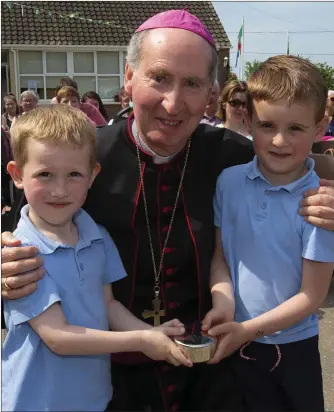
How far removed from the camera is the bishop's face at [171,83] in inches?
67.9

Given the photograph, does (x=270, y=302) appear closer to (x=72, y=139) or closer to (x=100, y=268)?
(x=100, y=268)

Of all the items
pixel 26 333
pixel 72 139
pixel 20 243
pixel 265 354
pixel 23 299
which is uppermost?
pixel 72 139

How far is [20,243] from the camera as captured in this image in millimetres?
1603

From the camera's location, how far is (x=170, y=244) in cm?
197

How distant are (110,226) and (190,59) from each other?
67 cm

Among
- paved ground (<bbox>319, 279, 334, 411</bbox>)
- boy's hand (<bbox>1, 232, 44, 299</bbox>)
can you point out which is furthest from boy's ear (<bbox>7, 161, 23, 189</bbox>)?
paved ground (<bbox>319, 279, 334, 411</bbox>)

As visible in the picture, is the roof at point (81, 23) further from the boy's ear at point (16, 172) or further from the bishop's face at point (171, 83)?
the boy's ear at point (16, 172)

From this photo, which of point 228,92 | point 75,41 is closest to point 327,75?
point 228,92

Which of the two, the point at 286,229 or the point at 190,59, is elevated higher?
the point at 190,59

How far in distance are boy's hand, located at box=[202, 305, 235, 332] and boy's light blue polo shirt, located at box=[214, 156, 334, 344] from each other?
70 mm

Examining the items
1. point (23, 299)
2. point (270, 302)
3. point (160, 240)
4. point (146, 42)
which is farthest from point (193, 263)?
point (146, 42)

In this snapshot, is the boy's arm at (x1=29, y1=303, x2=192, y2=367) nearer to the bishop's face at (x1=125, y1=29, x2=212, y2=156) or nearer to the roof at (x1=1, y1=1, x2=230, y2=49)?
the bishop's face at (x1=125, y1=29, x2=212, y2=156)

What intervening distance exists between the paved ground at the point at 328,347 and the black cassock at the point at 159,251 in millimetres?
1544

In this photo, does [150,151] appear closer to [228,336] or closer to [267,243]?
[267,243]
